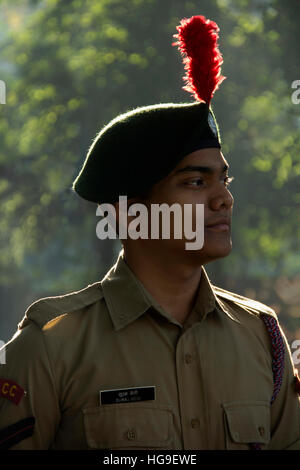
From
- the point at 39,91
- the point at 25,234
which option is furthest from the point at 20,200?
the point at 39,91

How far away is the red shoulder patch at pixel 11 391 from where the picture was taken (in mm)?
2186

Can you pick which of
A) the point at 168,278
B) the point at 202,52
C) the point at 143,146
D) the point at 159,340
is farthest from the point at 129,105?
the point at 159,340

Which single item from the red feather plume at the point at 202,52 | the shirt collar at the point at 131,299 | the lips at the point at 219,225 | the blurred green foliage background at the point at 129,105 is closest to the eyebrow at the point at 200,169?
the lips at the point at 219,225

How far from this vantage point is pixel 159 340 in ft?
7.74

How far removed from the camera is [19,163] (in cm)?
1266

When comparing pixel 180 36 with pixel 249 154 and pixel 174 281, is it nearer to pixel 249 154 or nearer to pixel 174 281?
pixel 174 281

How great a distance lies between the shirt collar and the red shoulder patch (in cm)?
37

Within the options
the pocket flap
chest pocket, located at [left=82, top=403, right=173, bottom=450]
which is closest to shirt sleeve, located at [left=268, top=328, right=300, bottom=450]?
the pocket flap

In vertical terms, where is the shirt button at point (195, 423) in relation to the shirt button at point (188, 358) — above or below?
below

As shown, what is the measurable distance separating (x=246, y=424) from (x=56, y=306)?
73cm

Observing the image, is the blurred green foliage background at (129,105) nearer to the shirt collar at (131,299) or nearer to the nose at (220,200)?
the shirt collar at (131,299)

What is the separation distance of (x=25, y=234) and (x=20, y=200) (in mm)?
612

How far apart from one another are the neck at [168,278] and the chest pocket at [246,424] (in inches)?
13.6

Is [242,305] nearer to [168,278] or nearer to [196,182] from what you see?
[168,278]
